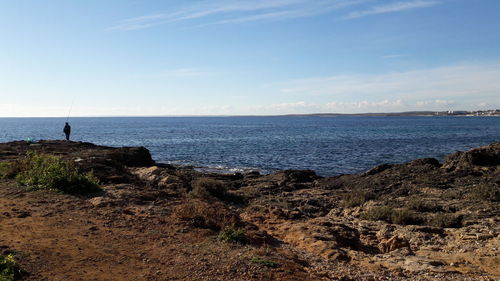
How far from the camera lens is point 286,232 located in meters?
11.6

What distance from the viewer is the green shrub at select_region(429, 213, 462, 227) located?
12.8 metres

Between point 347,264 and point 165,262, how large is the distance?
402 centimetres

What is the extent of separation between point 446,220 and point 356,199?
4.29 m

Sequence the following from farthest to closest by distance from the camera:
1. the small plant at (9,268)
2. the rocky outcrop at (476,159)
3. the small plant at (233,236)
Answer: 1. the rocky outcrop at (476,159)
2. the small plant at (233,236)
3. the small plant at (9,268)

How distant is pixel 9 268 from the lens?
6.96 meters

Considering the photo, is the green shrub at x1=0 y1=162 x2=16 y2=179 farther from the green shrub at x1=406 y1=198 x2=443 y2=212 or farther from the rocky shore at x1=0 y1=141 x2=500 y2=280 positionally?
the green shrub at x1=406 y1=198 x2=443 y2=212

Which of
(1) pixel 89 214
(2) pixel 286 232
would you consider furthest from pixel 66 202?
(2) pixel 286 232

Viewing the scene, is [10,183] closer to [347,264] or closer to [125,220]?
[125,220]

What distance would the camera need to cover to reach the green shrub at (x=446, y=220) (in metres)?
12.8

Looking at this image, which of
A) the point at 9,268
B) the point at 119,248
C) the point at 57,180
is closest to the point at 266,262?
the point at 119,248

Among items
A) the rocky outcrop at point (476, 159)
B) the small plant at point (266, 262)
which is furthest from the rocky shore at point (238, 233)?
the rocky outcrop at point (476, 159)

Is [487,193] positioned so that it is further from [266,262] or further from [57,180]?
[57,180]

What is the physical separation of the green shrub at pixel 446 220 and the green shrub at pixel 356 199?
376 cm

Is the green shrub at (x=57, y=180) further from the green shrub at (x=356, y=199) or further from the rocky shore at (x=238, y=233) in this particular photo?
the green shrub at (x=356, y=199)
